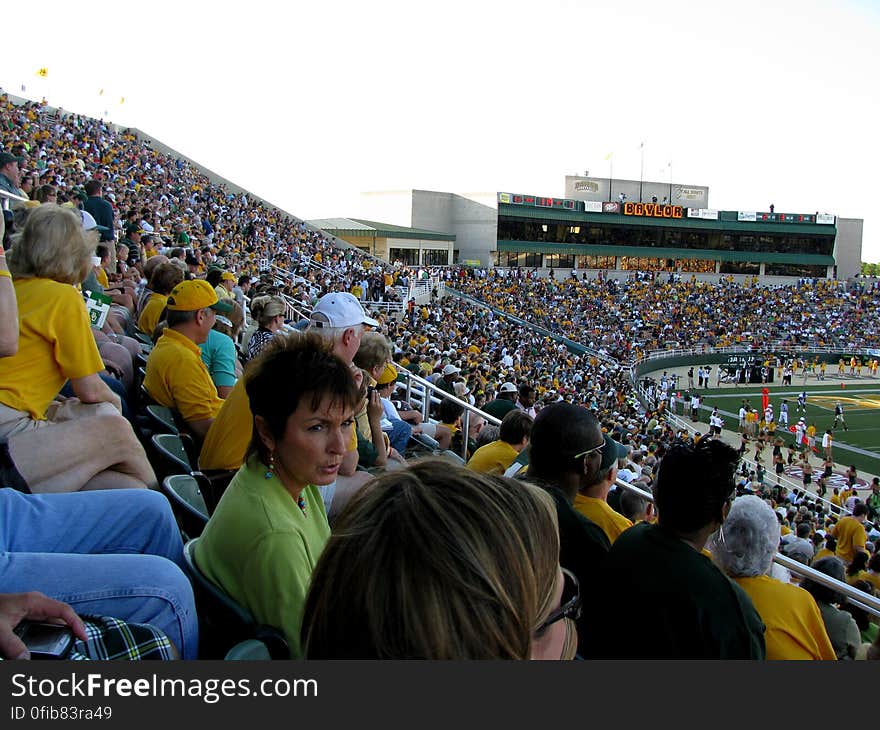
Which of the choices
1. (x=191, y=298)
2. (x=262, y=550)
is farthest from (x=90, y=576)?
(x=191, y=298)

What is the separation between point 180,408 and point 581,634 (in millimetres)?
2556

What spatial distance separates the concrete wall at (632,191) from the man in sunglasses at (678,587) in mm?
63594

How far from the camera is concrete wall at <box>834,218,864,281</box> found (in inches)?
2618

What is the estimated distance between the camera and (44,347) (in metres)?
3.05

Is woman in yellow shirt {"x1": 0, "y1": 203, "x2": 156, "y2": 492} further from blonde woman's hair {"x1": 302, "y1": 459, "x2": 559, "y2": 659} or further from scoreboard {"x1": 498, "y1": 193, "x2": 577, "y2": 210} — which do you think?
scoreboard {"x1": 498, "y1": 193, "x2": 577, "y2": 210}

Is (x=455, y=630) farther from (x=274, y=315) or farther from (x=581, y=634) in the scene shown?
(x=274, y=315)

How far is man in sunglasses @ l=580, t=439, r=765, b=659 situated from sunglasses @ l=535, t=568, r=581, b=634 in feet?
3.96

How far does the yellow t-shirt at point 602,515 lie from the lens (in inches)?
135

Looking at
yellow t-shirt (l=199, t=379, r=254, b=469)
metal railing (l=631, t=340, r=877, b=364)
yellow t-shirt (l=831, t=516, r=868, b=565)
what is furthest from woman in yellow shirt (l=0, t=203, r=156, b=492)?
metal railing (l=631, t=340, r=877, b=364)

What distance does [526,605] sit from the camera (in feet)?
3.68

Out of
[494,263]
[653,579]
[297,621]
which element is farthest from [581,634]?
[494,263]

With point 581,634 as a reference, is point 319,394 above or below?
above

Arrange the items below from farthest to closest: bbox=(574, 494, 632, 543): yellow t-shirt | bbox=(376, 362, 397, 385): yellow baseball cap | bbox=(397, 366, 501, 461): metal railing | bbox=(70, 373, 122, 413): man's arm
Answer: bbox=(397, 366, 501, 461): metal railing, bbox=(376, 362, 397, 385): yellow baseball cap, bbox=(574, 494, 632, 543): yellow t-shirt, bbox=(70, 373, 122, 413): man's arm

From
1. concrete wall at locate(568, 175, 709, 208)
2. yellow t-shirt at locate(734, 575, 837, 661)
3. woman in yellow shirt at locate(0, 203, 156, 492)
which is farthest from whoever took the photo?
concrete wall at locate(568, 175, 709, 208)
